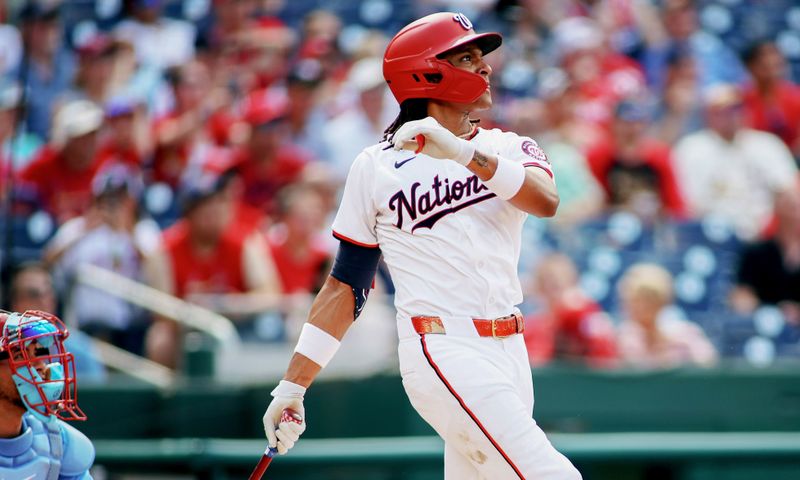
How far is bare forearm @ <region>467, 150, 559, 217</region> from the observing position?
142 inches

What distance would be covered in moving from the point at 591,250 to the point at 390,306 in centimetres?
164

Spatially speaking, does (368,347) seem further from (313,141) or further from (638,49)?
(638,49)

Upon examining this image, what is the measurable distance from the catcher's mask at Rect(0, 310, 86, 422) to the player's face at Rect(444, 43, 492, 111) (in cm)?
140

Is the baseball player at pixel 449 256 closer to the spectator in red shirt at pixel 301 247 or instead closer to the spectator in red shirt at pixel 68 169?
the spectator in red shirt at pixel 301 247

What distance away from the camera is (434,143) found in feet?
11.7

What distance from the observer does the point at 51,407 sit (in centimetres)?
350

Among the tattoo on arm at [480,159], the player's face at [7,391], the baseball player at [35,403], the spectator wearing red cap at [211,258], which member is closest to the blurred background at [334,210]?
the spectator wearing red cap at [211,258]

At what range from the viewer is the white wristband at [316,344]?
3.94m

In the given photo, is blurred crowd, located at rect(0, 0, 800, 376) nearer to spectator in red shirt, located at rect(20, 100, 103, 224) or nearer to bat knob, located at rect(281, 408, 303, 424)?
spectator in red shirt, located at rect(20, 100, 103, 224)

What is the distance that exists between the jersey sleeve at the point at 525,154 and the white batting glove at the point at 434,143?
0.99 feet

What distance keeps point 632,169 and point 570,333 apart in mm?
2128

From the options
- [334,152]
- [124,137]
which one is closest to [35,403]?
[124,137]

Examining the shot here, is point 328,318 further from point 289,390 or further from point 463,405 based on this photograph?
point 463,405

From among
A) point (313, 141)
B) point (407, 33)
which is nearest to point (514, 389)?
point (407, 33)
